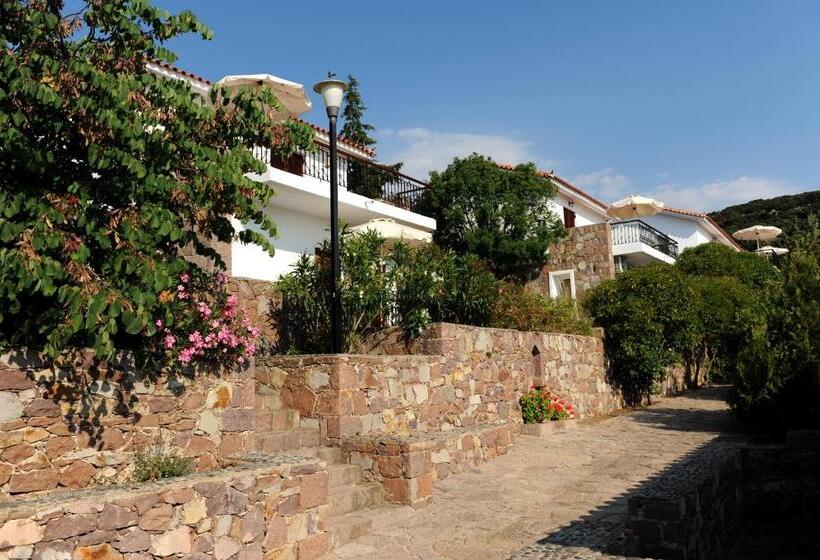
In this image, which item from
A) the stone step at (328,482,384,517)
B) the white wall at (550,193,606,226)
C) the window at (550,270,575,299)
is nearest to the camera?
the stone step at (328,482,384,517)

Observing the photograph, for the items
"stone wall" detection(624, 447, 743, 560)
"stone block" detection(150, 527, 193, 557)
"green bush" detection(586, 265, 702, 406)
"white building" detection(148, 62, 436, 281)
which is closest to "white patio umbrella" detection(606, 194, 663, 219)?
"green bush" detection(586, 265, 702, 406)

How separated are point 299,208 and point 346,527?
10.1 m

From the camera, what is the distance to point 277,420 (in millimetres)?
8297

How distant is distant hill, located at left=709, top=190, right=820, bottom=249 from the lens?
4616cm

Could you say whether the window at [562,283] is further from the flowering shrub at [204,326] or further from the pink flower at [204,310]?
the pink flower at [204,310]

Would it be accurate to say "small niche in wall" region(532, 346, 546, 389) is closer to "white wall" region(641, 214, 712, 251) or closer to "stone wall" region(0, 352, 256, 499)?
"stone wall" region(0, 352, 256, 499)

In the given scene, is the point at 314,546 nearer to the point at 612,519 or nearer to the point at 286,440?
the point at 286,440

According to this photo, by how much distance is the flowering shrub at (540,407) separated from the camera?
12836 mm

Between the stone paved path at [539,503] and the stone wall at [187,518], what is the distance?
0.59 metres

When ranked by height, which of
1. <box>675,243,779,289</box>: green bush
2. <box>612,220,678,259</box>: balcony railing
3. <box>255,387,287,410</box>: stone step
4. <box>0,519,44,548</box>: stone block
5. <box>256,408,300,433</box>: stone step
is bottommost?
<box>0,519,44,548</box>: stone block

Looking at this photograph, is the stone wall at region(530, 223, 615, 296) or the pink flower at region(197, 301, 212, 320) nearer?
the pink flower at region(197, 301, 212, 320)

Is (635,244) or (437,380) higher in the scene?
(635,244)

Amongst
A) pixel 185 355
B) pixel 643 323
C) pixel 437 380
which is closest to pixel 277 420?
pixel 185 355

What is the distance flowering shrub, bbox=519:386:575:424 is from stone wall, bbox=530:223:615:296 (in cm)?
649
